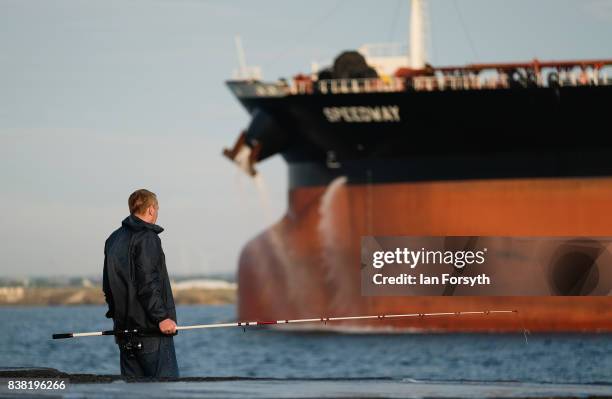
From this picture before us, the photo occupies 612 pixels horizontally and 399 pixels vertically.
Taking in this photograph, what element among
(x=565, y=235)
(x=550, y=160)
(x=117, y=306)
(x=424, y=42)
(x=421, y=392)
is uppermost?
(x=424, y=42)

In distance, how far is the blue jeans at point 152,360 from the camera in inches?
289

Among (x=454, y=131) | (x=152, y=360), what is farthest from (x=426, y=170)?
(x=152, y=360)

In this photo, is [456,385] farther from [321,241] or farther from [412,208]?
[321,241]

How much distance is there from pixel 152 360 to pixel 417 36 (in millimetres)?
32949

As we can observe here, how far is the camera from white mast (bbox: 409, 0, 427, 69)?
127ft

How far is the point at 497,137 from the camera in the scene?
3319 cm

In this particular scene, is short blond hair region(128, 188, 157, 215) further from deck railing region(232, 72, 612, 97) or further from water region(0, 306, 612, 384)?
deck railing region(232, 72, 612, 97)

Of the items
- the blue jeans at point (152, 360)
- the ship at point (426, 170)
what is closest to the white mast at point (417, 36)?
the ship at point (426, 170)

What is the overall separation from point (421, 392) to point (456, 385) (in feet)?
2.73

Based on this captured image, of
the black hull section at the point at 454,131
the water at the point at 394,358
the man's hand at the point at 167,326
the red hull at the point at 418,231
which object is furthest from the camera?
the black hull section at the point at 454,131

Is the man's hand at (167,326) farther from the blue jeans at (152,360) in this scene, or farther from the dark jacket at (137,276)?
the blue jeans at (152,360)

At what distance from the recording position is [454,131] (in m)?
33.6

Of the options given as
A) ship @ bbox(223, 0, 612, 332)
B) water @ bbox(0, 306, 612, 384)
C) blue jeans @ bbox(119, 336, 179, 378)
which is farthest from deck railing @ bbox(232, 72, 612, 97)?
blue jeans @ bbox(119, 336, 179, 378)

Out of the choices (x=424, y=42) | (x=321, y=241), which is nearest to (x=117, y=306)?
(x=321, y=241)
